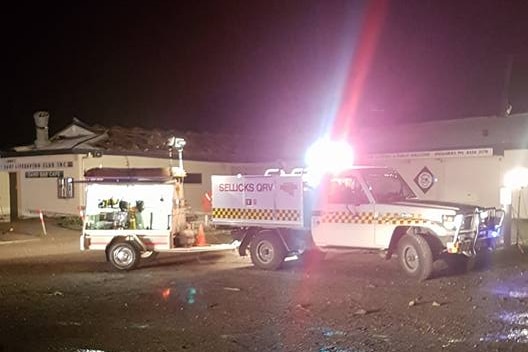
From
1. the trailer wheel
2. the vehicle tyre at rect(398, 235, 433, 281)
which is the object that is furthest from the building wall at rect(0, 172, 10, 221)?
the vehicle tyre at rect(398, 235, 433, 281)

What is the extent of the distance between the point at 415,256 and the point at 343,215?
1616mm

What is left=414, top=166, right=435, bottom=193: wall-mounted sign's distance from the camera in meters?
26.1

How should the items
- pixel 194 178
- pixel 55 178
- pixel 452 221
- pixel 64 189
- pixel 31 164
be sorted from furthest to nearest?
1. pixel 194 178
2. pixel 31 164
3. pixel 55 178
4. pixel 64 189
5. pixel 452 221

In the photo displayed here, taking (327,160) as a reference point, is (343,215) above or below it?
below

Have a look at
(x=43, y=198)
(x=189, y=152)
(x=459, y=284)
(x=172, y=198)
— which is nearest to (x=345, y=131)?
(x=189, y=152)

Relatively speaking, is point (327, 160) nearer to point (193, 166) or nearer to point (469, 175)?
point (469, 175)

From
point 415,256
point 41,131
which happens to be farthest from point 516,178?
point 41,131

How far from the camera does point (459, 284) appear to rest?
11242 millimetres

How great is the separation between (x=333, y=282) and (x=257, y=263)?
7.82ft

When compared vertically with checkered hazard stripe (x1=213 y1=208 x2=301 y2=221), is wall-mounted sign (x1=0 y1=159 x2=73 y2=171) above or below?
above

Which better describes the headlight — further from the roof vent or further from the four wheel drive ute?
the roof vent

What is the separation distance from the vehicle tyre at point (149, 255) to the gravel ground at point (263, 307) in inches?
12.1

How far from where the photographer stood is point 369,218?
12.5 m

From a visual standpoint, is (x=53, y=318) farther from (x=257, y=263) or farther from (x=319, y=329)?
(x=257, y=263)
